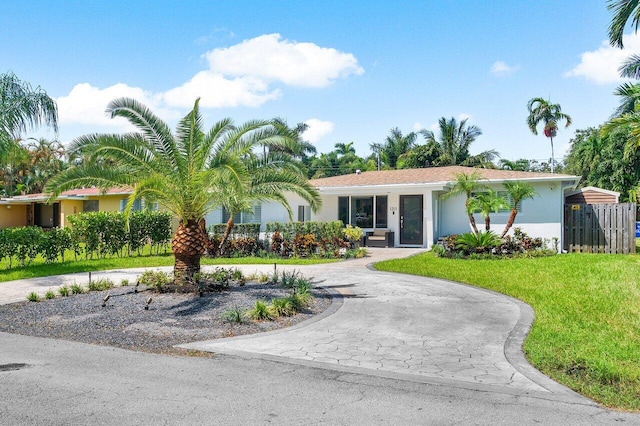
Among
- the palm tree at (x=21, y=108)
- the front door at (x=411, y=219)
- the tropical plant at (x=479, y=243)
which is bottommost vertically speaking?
the tropical plant at (x=479, y=243)

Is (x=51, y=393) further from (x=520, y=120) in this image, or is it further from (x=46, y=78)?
(x=520, y=120)

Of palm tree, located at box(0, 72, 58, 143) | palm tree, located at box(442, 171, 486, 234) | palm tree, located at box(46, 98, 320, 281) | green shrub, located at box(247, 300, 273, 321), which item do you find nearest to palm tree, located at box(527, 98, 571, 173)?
palm tree, located at box(442, 171, 486, 234)

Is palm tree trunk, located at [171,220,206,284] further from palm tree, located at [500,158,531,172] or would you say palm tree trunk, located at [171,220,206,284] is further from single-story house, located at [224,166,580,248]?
palm tree, located at [500,158,531,172]

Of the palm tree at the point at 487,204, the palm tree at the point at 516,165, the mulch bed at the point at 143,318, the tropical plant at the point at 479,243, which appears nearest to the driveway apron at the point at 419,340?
the mulch bed at the point at 143,318

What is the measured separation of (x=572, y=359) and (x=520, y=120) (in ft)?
112

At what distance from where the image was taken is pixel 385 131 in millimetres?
45406

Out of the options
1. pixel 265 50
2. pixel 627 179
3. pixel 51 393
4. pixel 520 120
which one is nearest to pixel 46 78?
pixel 265 50

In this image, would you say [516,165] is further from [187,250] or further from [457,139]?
[187,250]

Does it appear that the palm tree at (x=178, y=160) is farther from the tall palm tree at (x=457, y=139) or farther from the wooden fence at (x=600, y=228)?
the tall palm tree at (x=457, y=139)

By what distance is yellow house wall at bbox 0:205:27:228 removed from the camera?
3462cm

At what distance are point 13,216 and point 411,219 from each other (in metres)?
32.0

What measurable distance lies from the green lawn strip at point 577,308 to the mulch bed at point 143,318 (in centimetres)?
399

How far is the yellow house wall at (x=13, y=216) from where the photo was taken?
34.6 meters

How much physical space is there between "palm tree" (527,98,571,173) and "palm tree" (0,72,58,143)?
32387 millimetres
